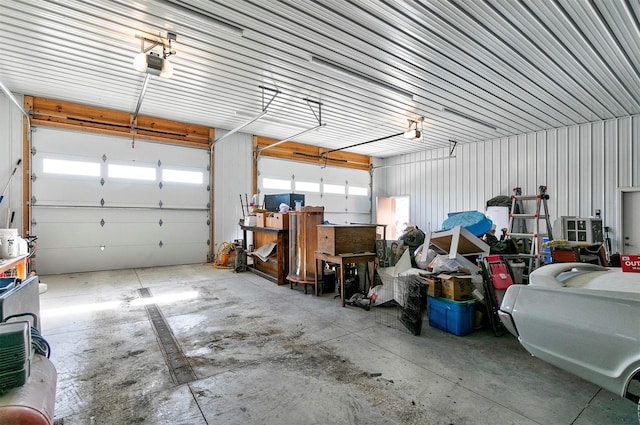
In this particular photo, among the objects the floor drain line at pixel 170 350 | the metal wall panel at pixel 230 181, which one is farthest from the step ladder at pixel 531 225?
the metal wall panel at pixel 230 181

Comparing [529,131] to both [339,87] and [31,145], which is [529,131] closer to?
[339,87]

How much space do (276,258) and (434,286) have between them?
3277 millimetres

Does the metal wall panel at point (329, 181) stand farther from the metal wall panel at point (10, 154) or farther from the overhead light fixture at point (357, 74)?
the metal wall panel at point (10, 154)

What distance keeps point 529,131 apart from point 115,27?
9.45 metres

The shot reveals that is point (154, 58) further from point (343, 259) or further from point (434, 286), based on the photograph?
point (434, 286)

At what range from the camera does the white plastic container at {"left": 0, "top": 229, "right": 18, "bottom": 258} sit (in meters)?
4.22

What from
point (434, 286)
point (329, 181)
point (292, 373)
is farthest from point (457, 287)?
point (329, 181)

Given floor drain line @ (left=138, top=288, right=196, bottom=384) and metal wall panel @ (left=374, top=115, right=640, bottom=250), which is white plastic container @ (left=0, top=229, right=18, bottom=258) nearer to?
floor drain line @ (left=138, top=288, right=196, bottom=384)

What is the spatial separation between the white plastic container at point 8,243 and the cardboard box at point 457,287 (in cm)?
582

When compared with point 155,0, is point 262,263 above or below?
below

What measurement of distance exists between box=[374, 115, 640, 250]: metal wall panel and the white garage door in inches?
289

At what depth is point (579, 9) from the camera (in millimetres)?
3527

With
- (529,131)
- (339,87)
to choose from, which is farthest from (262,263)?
(529,131)

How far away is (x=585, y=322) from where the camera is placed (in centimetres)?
176
